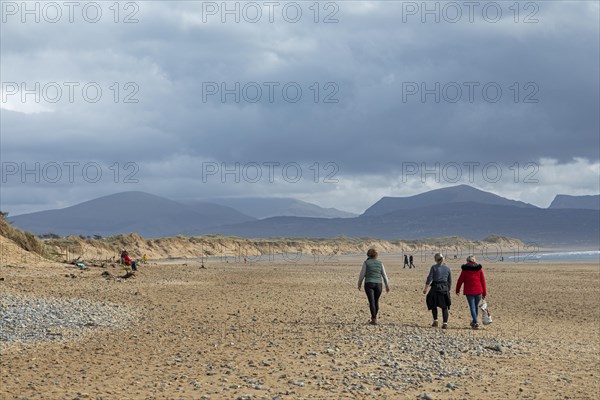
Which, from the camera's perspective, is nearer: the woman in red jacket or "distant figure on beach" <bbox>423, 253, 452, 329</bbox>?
"distant figure on beach" <bbox>423, 253, 452, 329</bbox>

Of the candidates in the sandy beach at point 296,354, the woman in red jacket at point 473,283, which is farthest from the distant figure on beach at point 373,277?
the woman in red jacket at point 473,283

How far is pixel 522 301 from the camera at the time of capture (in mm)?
29391

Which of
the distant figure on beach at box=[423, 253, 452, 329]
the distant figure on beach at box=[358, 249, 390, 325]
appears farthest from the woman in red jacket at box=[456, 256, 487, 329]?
the distant figure on beach at box=[358, 249, 390, 325]

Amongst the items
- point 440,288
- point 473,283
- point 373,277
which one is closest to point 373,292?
point 373,277

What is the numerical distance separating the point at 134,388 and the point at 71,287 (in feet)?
56.0

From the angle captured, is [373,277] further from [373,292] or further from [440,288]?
[440,288]

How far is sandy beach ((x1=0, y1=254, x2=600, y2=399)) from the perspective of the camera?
11539mm

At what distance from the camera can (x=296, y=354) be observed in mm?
14016

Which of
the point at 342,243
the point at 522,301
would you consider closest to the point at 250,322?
the point at 522,301

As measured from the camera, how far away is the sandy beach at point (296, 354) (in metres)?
11.5

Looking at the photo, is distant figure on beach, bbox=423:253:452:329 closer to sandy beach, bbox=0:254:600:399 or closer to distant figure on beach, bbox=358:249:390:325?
sandy beach, bbox=0:254:600:399

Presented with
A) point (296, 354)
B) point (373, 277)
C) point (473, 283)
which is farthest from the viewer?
point (473, 283)

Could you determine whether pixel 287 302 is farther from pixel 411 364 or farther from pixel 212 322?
pixel 411 364

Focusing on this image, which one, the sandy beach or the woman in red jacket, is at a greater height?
the woman in red jacket
